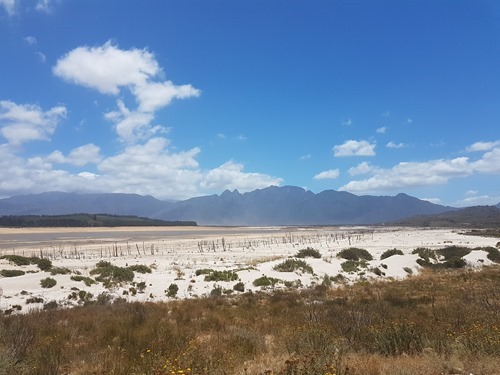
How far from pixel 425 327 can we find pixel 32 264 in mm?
34100

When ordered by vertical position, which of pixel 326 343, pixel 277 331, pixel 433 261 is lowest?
pixel 433 261

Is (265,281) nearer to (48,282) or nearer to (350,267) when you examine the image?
(350,267)

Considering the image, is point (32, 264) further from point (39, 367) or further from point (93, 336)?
point (39, 367)

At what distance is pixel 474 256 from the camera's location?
3819 centimetres

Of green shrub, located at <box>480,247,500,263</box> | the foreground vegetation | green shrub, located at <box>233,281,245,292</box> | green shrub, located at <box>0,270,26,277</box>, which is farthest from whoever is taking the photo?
green shrub, located at <box>480,247,500,263</box>

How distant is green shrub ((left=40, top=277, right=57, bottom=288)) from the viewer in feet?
76.6

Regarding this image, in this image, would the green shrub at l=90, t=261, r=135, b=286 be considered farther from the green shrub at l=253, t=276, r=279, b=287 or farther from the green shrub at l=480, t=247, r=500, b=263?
the green shrub at l=480, t=247, r=500, b=263

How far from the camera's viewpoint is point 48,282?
23609 millimetres

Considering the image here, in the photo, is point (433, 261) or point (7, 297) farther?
point (433, 261)

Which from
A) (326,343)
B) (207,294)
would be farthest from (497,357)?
(207,294)

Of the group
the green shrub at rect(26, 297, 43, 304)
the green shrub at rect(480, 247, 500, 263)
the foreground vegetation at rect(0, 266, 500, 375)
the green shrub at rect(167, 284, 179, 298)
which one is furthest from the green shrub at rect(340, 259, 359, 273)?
the green shrub at rect(26, 297, 43, 304)

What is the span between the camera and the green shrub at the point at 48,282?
76.6ft

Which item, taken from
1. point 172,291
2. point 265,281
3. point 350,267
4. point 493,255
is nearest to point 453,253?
point 493,255

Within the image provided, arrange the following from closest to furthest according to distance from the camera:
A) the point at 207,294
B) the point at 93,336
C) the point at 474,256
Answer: the point at 93,336, the point at 207,294, the point at 474,256
